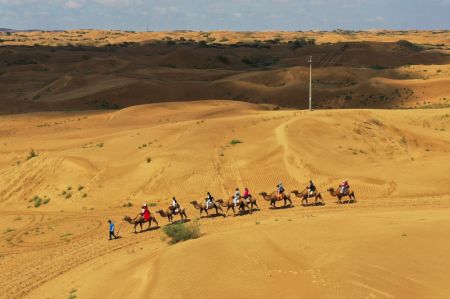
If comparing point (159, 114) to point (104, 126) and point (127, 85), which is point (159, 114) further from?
point (127, 85)

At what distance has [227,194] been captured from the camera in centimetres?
2859

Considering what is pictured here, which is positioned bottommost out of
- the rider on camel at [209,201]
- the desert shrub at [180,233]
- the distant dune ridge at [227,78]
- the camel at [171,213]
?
the desert shrub at [180,233]

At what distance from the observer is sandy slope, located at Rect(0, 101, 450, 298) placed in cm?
1264

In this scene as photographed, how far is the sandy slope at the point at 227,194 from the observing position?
12.6 metres

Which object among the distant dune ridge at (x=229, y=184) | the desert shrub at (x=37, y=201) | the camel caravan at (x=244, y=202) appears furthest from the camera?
the desert shrub at (x=37, y=201)

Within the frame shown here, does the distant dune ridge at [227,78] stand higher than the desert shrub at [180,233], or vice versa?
the distant dune ridge at [227,78]

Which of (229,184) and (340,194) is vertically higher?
(229,184)

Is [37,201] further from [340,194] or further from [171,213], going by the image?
[340,194]

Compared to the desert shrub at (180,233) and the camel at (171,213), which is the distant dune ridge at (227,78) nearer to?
the camel at (171,213)

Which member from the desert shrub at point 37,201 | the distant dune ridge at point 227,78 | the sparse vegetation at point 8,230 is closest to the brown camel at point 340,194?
the sparse vegetation at point 8,230

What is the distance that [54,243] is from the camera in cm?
2281

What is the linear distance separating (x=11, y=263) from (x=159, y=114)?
35.6 metres

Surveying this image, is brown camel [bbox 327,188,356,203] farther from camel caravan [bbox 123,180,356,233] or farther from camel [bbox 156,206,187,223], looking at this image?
camel [bbox 156,206,187,223]

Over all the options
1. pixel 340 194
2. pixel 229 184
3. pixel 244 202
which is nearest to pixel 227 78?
pixel 229 184
